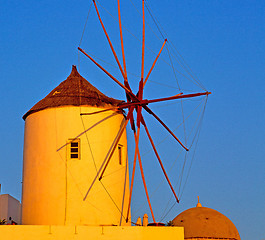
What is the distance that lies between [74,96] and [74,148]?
2602 mm

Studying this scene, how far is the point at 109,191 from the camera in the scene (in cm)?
2781

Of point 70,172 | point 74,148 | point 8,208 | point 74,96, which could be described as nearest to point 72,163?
point 70,172

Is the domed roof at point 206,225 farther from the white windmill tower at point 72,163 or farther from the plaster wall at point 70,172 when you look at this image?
the plaster wall at point 70,172

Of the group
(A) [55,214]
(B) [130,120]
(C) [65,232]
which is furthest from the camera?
(B) [130,120]

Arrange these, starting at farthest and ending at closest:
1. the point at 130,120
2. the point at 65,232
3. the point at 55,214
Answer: the point at 130,120
the point at 55,214
the point at 65,232

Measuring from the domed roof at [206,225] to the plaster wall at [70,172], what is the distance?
18.2 metres

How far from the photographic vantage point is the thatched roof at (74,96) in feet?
93.0

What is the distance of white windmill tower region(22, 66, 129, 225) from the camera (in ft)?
88.5

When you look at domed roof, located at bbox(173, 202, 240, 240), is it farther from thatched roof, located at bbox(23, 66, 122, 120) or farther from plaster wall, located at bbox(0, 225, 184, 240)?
plaster wall, located at bbox(0, 225, 184, 240)

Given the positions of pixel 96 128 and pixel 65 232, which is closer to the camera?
pixel 65 232

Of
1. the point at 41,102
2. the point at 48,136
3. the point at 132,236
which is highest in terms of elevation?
the point at 41,102

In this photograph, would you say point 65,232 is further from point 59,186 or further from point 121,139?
point 121,139

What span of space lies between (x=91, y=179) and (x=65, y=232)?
3668mm

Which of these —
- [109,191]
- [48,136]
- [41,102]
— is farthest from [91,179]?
[41,102]
